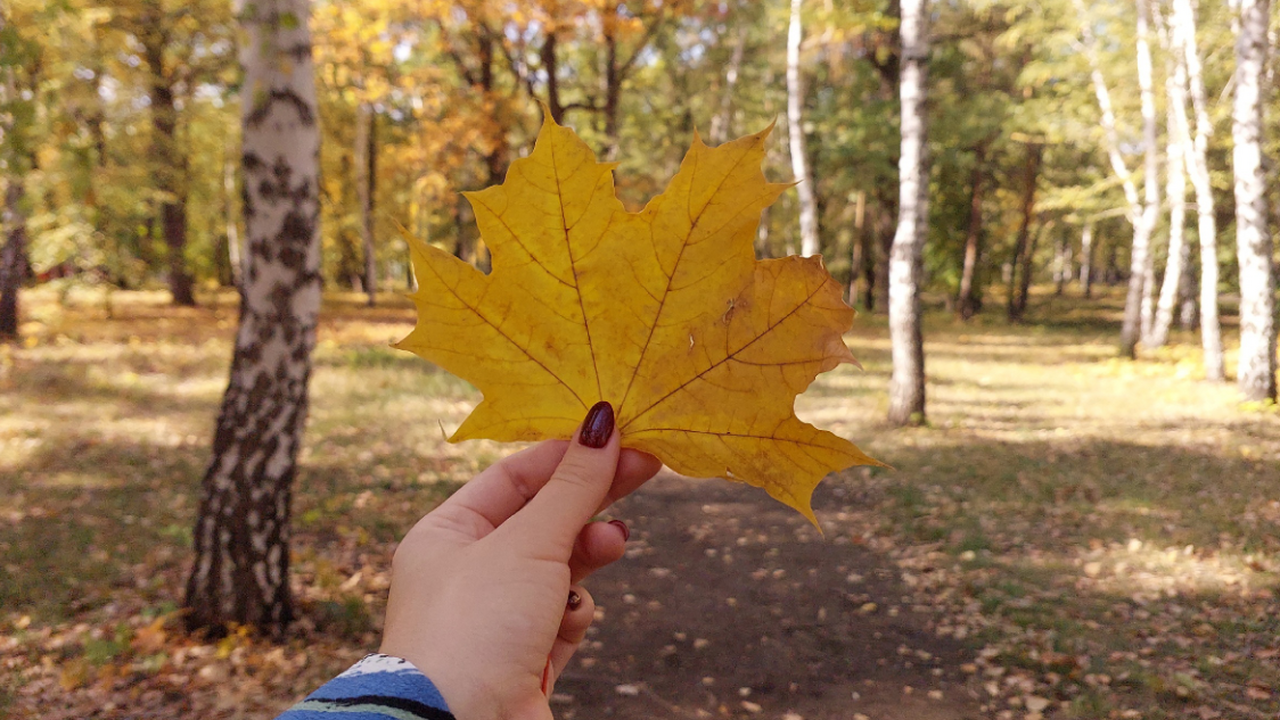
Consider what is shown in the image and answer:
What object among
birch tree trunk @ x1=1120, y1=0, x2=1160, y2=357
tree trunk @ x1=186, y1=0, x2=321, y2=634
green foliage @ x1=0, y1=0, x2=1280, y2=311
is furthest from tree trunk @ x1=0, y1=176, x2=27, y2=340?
birch tree trunk @ x1=1120, y1=0, x2=1160, y2=357

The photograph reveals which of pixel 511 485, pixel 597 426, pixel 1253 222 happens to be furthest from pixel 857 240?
pixel 597 426

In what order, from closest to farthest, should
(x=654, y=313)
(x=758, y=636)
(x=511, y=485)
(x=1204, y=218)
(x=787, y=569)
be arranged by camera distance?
(x=654, y=313) < (x=511, y=485) < (x=758, y=636) < (x=787, y=569) < (x=1204, y=218)

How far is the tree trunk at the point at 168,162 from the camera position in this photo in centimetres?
1563

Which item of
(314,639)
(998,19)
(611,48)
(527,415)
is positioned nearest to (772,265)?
(527,415)

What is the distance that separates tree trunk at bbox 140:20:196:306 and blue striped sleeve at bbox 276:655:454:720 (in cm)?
1498

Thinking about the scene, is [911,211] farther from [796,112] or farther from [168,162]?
[168,162]

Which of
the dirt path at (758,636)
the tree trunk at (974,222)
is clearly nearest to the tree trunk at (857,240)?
the tree trunk at (974,222)

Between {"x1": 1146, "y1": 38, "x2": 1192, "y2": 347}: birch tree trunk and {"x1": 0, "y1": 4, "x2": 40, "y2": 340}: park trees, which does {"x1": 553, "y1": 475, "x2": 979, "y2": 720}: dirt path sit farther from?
{"x1": 1146, "y1": 38, "x2": 1192, "y2": 347}: birch tree trunk

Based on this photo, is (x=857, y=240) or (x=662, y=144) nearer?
(x=662, y=144)

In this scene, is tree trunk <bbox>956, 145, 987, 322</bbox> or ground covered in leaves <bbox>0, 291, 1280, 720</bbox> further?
tree trunk <bbox>956, 145, 987, 322</bbox>

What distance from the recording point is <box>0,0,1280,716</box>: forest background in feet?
22.0

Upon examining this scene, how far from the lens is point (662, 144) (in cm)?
2711

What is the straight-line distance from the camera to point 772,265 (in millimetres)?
1178

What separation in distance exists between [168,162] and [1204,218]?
72.1ft
